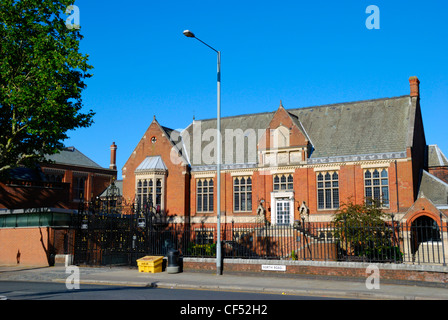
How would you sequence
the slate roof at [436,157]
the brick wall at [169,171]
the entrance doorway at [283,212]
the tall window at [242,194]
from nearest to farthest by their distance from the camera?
the entrance doorway at [283,212] < the slate roof at [436,157] < the tall window at [242,194] < the brick wall at [169,171]

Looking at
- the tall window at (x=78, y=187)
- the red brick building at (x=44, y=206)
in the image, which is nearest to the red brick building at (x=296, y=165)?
the red brick building at (x=44, y=206)

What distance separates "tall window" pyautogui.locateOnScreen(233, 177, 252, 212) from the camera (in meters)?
41.1

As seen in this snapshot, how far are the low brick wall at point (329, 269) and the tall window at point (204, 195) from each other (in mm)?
18580

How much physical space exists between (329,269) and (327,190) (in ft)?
59.7

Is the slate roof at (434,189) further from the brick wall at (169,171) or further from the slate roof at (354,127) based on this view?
the brick wall at (169,171)

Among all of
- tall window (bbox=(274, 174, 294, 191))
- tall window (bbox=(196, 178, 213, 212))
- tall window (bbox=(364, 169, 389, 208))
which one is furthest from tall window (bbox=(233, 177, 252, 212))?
tall window (bbox=(364, 169, 389, 208))

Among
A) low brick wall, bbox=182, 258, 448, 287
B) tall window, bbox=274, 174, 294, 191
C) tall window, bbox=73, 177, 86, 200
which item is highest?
tall window, bbox=73, 177, 86, 200

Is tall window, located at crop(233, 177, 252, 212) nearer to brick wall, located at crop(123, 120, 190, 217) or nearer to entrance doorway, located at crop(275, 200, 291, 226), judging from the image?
entrance doorway, located at crop(275, 200, 291, 226)

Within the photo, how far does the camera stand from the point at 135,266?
26.2 metres

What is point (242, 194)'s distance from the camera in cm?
4150

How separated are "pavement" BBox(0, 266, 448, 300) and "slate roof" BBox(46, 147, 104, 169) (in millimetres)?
35167

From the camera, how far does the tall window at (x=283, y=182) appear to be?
1544 inches
